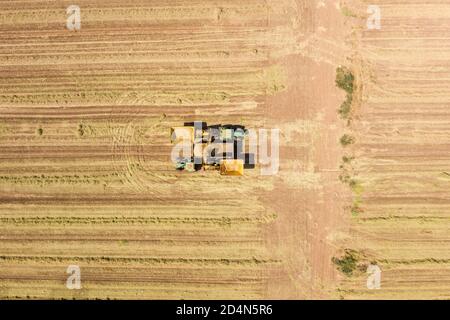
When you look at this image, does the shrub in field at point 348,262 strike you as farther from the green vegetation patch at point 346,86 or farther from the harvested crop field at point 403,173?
the green vegetation patch at point 346,86

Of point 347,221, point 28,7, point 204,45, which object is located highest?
point 28,7

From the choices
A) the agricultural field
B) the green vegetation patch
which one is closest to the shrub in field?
the agricultural field

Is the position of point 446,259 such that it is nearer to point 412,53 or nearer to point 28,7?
point 412,53

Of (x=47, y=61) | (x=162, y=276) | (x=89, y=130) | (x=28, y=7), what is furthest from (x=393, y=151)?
(x=28, y=7)

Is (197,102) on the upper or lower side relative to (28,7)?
lower

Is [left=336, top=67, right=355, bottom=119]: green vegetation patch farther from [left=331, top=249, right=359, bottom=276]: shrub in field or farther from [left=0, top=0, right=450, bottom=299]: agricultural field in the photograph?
[left=331, top=249, right=359, bottom=276]: shrub in field

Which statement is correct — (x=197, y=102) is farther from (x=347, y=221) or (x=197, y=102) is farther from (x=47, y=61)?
(x=347, y=221)

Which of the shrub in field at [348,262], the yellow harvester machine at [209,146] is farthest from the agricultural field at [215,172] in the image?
the yellow harvester machine at [209,146]
